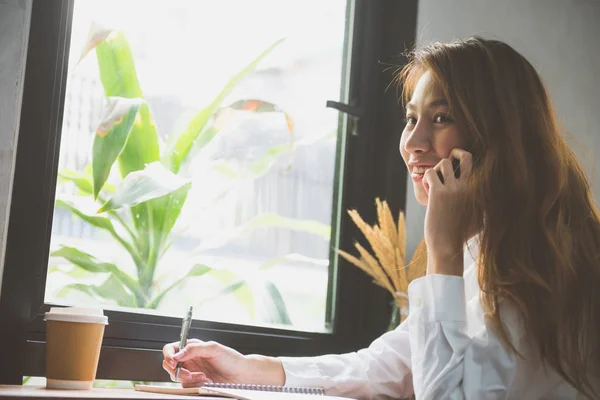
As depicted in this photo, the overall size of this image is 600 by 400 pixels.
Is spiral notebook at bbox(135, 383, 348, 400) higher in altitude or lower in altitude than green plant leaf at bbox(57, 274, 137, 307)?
lower

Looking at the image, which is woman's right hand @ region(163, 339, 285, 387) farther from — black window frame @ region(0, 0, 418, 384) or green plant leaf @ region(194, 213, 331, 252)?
green plant leaf @ region(194, 213, 331, 252)

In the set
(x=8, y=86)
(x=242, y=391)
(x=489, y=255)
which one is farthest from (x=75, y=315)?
(x=489, y=255)

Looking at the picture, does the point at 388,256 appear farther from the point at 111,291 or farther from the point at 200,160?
the point at 111,291

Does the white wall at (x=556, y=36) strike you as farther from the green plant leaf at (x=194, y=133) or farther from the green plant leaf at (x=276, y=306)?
the green plant leaf at (x=276, y=306)

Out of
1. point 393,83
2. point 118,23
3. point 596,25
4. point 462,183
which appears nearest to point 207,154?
point 118,23

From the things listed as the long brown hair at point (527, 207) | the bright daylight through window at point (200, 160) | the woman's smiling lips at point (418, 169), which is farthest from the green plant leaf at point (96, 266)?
the long brown hair at point (527, 207)

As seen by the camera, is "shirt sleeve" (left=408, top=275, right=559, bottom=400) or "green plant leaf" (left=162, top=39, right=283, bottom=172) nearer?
"shirt sleeve" (left=408, top=275, right=559, bottom=400)

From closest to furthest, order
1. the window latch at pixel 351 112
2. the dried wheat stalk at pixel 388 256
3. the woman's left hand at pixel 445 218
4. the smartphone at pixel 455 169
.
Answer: the woman's left hand at pixel 445 218
the smartphone at pixel 455 169
the dried wheat stalk at pixel 388 256
the window latch at pixel 351 112

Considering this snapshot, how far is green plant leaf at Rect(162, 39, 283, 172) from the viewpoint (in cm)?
181

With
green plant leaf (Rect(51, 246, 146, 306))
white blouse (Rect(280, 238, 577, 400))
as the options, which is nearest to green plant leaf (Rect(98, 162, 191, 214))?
green plant leaf (Rect(51, 246, 146, 306))

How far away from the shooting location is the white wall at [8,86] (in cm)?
144

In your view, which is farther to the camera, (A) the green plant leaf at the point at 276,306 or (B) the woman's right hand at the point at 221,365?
(A) the green plant leaf at the point at 276,306

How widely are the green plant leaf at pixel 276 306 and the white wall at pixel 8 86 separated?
0.68m

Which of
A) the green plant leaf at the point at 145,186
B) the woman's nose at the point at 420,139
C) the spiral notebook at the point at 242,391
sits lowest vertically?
the spiral notebook at the point at 242,391
